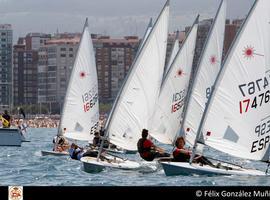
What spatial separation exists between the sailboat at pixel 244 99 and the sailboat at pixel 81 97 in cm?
1988

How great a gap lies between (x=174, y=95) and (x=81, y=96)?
18.1 feet

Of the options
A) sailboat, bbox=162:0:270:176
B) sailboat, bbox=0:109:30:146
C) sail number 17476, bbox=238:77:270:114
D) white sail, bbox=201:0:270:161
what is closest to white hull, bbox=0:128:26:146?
sailboat, bbox=0:109:30:146

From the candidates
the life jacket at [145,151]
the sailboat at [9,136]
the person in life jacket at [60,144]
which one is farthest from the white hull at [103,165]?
the sailboat at [9,136]

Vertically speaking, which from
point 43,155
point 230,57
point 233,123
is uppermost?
point 230,57

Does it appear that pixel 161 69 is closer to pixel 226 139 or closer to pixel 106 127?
pixel 106 127

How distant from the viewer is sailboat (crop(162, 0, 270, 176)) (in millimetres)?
25750

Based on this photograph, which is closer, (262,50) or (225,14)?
(262,50)

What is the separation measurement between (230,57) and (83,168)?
26.0ft

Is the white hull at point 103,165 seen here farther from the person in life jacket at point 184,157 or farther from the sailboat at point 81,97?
the sailboat at point 81,97

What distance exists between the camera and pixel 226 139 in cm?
2669

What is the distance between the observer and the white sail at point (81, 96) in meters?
46.5

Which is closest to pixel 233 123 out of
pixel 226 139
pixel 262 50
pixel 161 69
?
pixel 226 139

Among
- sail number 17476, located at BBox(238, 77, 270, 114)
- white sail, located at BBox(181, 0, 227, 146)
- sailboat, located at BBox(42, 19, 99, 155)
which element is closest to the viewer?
sail number 17476, located at BBox(238, 77, 270, 114)
